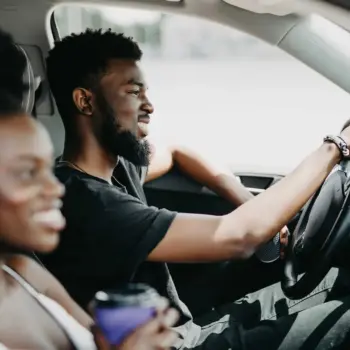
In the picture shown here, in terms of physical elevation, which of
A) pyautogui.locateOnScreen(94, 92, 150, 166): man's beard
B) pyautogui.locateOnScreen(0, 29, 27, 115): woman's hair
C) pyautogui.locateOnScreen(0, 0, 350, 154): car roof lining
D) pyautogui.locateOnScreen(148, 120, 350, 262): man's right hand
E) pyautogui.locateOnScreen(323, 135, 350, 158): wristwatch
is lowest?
pyautogui.locateOnScreen(148, 120, 350, 262): man's right hand

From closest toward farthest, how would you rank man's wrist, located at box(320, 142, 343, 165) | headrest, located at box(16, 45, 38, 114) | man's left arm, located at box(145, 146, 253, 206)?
headrest, located at box(16, 45, 38, 114) < man's wrist, located at box(320, 142, 343, 165) < man's left arm, located at box(145, 146, 253, 206)

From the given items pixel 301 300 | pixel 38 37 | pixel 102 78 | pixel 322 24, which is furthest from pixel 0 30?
pixel 301 300

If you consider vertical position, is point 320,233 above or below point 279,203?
below

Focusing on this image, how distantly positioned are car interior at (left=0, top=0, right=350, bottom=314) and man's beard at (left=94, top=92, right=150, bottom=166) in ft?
0.26

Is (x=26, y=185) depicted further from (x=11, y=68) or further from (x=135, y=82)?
(x=135, y=82)

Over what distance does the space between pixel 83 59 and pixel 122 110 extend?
13 cm

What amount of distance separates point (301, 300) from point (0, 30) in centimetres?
91

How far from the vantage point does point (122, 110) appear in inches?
61.0

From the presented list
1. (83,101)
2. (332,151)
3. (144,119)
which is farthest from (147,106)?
(332,151)

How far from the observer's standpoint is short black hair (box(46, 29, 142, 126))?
1.53 m

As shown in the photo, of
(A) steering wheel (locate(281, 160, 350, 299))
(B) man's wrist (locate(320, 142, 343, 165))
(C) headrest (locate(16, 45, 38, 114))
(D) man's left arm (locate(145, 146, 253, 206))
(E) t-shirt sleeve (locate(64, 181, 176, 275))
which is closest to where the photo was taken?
(C) headrest (locate(16, 45, 38, 114))

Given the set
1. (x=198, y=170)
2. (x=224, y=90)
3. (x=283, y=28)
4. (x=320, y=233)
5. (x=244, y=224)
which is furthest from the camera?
(x=224, y=90)

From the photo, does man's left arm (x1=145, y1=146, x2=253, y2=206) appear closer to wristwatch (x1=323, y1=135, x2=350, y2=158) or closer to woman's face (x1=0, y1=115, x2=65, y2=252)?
wristwatch (x1=323, y1=135, x2=350, y2=158)

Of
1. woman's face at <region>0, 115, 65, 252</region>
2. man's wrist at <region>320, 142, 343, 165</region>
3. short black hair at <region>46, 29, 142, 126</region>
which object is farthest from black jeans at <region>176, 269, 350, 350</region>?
short black hair at <region>46, 29, 142, 126</region>
